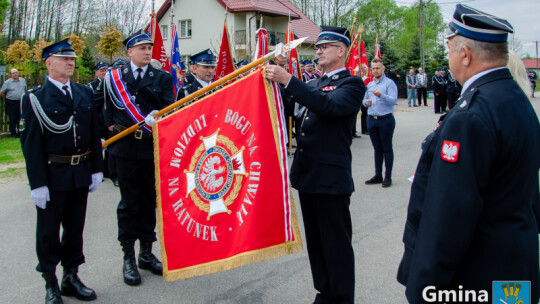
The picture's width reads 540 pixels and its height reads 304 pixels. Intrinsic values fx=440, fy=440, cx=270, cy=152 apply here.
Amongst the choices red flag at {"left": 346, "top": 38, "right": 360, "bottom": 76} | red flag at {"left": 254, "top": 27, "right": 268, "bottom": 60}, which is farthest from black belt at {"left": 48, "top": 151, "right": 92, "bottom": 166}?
red flag at {"left": 346, "top": 38, "right": 360, "bottom": 76}

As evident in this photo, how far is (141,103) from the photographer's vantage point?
405 cm

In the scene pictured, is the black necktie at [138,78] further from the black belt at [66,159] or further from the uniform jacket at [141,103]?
the black belt at [66,159]

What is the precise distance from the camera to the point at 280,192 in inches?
123

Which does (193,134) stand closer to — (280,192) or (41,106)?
(280,192)

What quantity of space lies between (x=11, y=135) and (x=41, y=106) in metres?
11.1

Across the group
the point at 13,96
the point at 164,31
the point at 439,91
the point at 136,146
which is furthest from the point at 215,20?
the point at 136,146

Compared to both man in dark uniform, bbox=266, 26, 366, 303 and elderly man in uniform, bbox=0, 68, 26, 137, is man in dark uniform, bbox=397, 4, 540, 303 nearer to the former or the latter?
man in dark uniform, bbox=266, 26, 366, 303

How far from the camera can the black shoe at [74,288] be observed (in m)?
3.59

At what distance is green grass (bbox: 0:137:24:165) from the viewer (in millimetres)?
9570

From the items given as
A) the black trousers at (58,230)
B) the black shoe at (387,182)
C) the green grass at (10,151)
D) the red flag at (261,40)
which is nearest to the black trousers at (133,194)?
the black trousers at (58,230)

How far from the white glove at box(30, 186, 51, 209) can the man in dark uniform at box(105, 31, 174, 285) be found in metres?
0.73

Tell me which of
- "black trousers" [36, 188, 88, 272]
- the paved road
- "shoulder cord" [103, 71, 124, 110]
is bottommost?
the paved road

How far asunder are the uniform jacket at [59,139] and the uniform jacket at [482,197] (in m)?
2.80

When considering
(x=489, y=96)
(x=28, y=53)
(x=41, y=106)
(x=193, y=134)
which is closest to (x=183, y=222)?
(x=193, y=134)
